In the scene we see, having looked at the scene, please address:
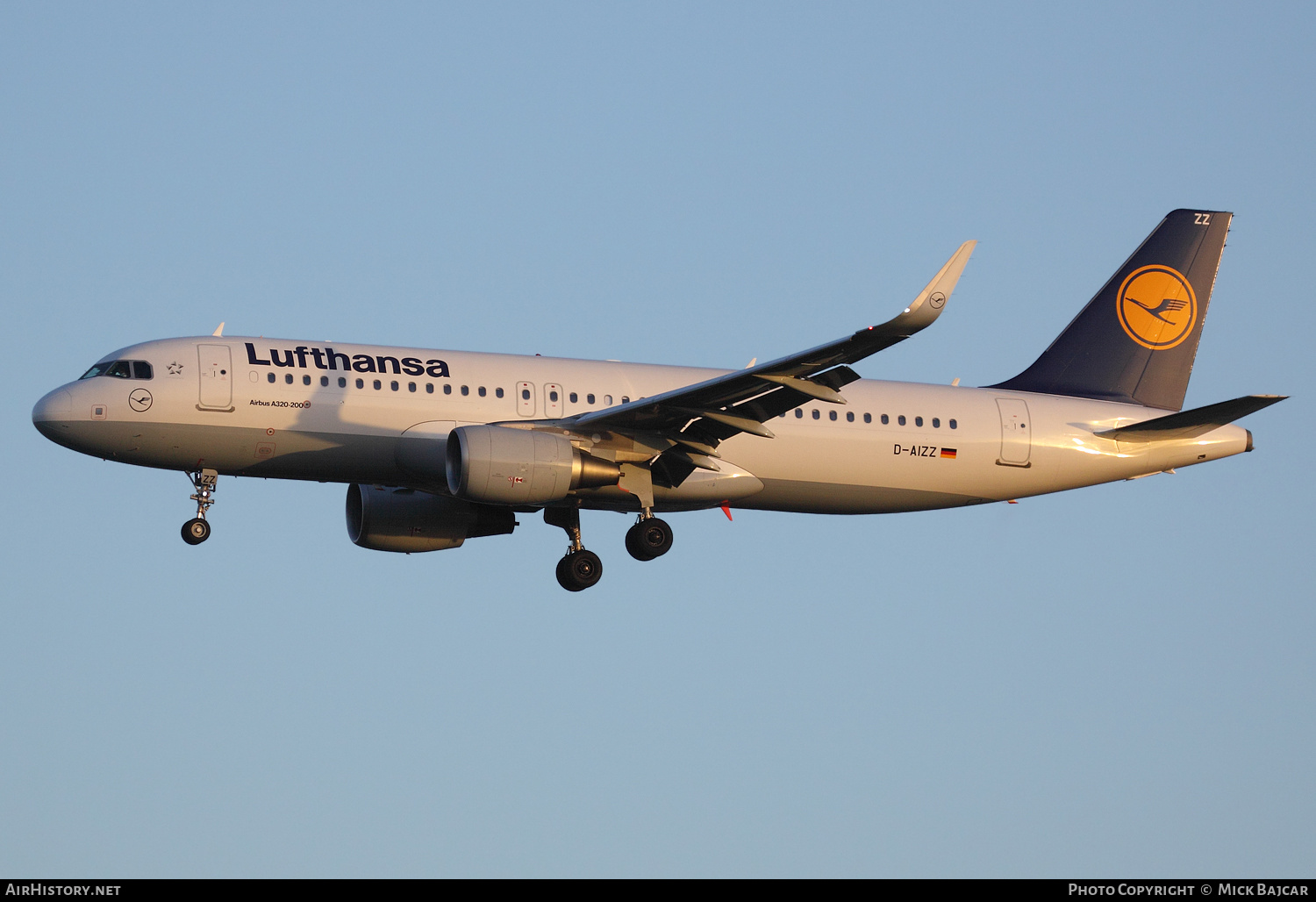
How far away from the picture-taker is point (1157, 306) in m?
44.3

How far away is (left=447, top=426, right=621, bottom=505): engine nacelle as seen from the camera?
112 ft

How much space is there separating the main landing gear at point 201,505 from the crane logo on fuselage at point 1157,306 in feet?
73.7

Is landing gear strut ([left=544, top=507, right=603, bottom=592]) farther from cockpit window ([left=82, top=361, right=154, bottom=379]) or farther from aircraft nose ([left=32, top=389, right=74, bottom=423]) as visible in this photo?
aircraft nose ([left=32, top=389, right=74, bottom=423])

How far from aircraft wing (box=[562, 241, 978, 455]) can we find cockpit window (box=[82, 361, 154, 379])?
8699mm

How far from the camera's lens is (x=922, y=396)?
132 ft

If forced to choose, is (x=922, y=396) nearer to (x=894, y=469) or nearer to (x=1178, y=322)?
(x=894, y=469)

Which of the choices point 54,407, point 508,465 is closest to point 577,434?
point 508,465

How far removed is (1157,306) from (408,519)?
1940cm

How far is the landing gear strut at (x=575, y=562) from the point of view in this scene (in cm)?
3862

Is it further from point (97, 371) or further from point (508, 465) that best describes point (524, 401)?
point (97, 371)

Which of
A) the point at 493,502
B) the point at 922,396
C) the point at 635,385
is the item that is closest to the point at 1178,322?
the point at 922,396

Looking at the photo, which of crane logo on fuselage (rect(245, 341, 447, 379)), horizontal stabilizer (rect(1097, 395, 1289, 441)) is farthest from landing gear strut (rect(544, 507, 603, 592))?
horizontal stabilizer (rect(1097, 395, 1289, 441))

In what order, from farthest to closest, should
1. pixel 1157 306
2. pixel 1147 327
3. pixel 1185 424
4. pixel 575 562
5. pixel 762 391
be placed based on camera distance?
pixel 1157 306, pixel 1147 327, pixel 1185 424, pixel 575 562, pixel 762 391

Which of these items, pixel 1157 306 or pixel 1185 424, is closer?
pixel 1185 424
